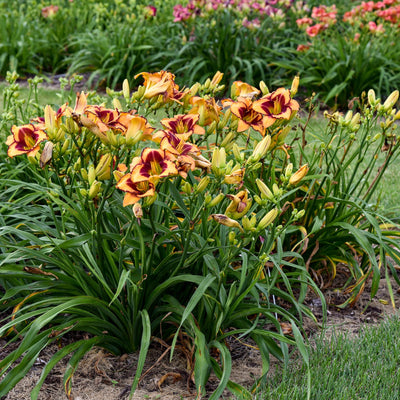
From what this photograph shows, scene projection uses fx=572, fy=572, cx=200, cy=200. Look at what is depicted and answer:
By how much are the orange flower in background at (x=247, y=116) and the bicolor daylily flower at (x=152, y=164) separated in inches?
18.5

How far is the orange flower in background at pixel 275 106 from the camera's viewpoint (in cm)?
216

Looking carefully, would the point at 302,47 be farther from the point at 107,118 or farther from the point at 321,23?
the point at 107,118

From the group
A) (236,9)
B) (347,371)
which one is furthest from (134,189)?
(236,9)

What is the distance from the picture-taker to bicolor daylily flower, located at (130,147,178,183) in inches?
70.6

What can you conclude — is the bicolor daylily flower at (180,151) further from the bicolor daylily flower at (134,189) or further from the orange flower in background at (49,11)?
the orange flower in background at (49,11)

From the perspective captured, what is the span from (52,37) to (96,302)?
20.5ft

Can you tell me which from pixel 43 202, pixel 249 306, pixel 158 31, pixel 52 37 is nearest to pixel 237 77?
pixel 158 31

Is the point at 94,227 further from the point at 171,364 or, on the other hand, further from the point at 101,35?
the point at 101,35

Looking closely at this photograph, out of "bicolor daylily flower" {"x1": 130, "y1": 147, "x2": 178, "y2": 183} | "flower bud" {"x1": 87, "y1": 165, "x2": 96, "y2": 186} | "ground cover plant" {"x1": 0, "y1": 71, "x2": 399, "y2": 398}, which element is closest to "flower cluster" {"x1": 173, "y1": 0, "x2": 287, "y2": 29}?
"ground cover plant" {"x1": 0, "y1": 71, "x2": 399, "y2": 398}

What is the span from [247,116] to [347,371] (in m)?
1.08

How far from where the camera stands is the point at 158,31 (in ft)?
24.2

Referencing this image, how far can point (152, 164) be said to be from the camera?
6.02 feet

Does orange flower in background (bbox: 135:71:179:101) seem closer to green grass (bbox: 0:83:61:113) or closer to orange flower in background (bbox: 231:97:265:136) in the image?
orange flower in background (bbox: 231:97:265:136)

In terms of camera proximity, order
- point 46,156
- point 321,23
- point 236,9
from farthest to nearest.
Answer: point 236,9 → point 321,23 → point 46,156
